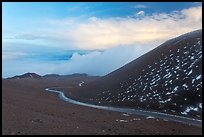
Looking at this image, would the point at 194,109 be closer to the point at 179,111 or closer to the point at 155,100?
the point at 179,111

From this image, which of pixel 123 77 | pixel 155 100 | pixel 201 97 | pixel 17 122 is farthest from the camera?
pixel 123 77

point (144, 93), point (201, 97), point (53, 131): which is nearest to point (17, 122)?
point (53, 131)

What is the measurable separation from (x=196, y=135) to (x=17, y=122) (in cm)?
1321

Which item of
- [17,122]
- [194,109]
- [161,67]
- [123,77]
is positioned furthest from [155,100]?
[17,122]

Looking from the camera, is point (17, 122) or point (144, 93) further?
point (144, 93)

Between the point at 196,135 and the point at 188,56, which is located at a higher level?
the point at 188,56

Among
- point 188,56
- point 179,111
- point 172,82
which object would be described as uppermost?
point 188,56

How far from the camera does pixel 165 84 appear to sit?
195 ft

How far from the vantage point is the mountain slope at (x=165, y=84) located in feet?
162

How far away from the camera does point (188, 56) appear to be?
67.6m

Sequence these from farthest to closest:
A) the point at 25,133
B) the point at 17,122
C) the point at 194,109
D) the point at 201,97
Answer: the point at 201,97
the point at 194,109
the point at 17,122
the point at 25,133

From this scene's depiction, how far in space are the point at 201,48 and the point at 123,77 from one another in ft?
60.1

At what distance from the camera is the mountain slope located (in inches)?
1942

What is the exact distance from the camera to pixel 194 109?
44.8m
